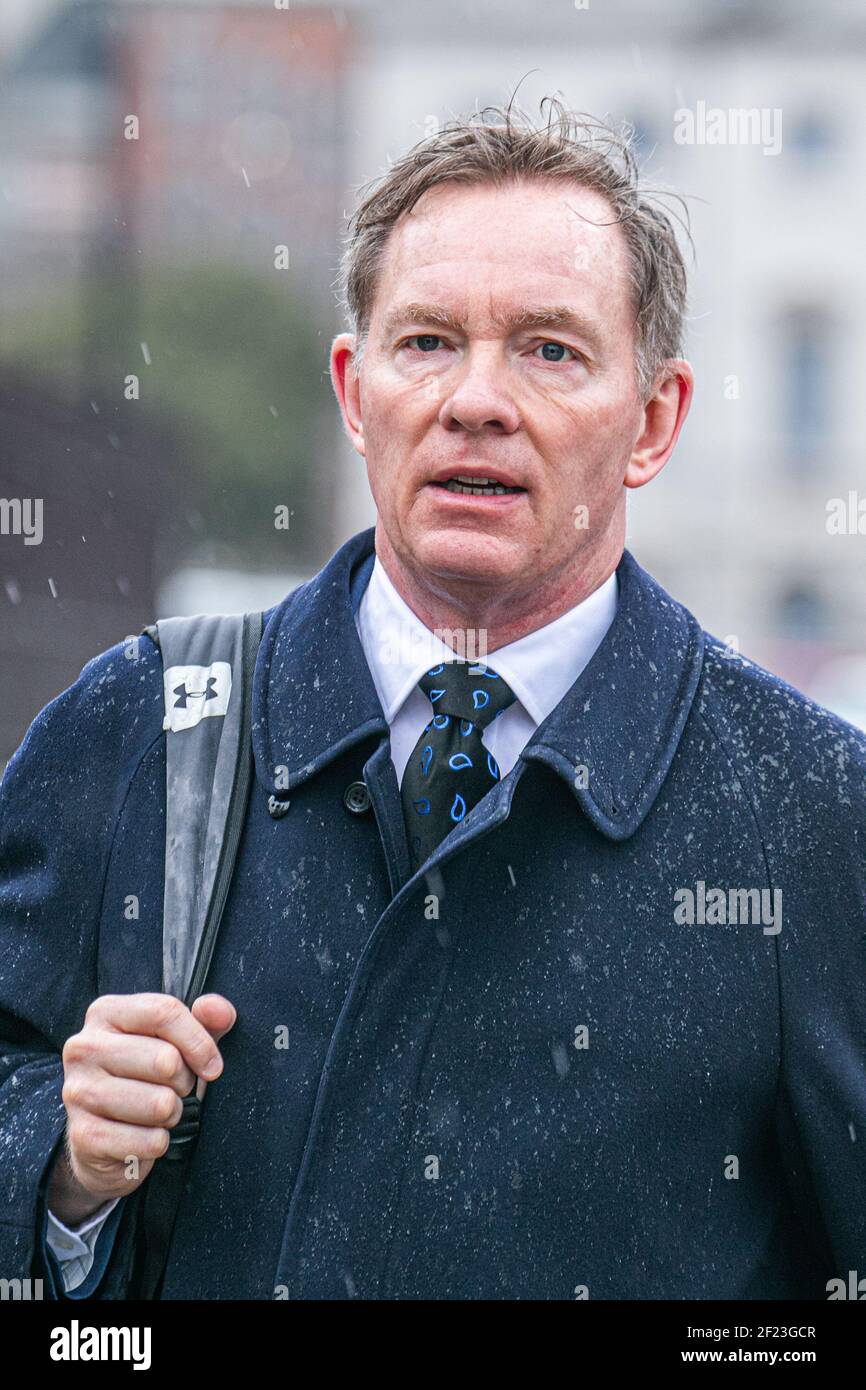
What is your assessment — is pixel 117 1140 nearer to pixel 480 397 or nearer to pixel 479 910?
pixel 479 910

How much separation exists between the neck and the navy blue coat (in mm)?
142

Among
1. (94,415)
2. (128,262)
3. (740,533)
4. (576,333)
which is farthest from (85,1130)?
(128,262)

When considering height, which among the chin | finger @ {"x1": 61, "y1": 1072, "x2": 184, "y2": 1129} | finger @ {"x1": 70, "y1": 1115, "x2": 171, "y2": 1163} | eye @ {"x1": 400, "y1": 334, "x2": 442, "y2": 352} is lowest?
finger @ {"x1": 70, "y1": 1115, "x2": 171, "y2": 1163}

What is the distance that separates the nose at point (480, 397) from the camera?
7.44 feet

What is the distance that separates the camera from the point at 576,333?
2.35m

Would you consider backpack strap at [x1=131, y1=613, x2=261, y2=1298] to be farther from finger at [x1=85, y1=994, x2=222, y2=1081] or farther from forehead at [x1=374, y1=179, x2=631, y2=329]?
forehead at [x1=374, y1=179, x2=631, y2=329]

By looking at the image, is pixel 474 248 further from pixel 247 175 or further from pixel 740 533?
pixel 247 175

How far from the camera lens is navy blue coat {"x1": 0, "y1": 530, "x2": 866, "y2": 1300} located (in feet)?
7.06

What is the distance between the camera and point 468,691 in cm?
234

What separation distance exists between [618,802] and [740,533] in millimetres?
31730

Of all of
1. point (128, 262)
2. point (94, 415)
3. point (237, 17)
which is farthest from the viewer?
point (237, 17)

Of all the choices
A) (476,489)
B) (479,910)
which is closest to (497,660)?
(476,489)

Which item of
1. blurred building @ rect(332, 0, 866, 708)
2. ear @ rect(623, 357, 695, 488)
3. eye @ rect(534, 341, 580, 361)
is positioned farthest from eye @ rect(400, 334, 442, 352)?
blurred building @ rect(332, 0, 866, 708)

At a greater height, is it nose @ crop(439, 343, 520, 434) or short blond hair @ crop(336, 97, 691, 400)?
short blond hair @ crop(336, 97, 691, 400)
